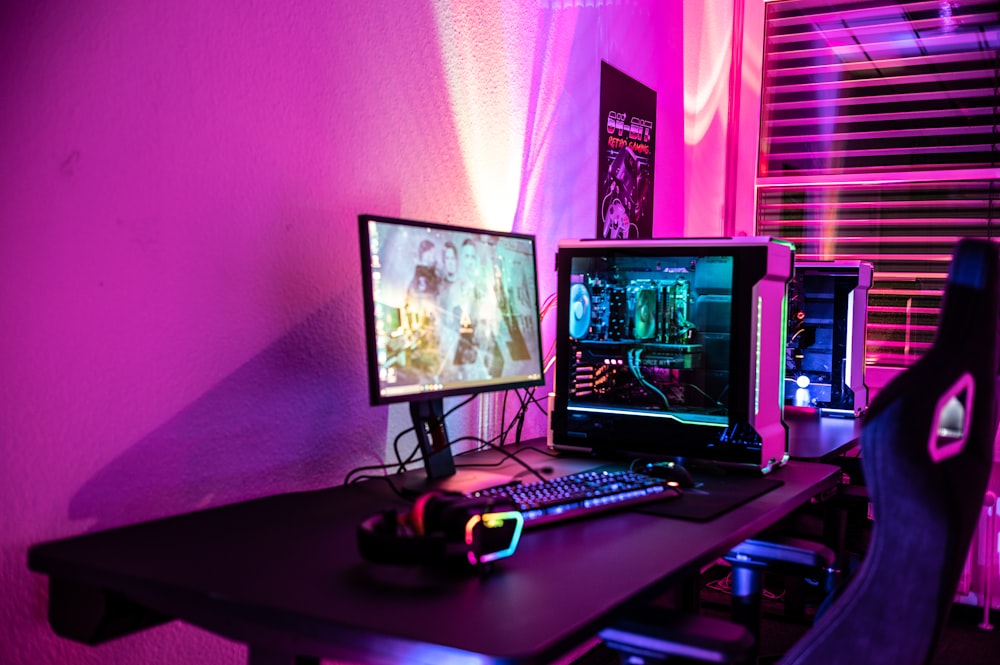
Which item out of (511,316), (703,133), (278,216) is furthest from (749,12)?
(278,216)

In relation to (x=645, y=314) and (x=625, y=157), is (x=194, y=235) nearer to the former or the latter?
(x=645, y=314)

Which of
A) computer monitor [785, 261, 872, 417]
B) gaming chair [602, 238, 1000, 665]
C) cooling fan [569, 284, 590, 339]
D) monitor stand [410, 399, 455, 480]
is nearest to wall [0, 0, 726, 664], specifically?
monitor stand [410, 399, 455, 480]

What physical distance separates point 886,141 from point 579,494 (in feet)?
8.96

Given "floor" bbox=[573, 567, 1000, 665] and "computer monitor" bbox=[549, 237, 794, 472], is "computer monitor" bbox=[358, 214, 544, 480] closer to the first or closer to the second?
"computer monitor" bbox=[549, 237, 794, 472]

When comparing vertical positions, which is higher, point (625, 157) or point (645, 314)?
point (625, 157)

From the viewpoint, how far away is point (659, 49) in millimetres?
3383

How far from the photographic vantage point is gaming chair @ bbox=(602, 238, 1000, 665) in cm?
90

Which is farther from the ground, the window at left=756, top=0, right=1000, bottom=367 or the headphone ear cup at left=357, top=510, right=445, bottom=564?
the window at left=756, top=0, right=1000, bottom=367

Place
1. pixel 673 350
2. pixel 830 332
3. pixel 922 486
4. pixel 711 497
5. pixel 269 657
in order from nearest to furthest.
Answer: pixel 922 486 < pixel 269 657 < pixel 711 497 < pixel 673 350 < pixel 830 332

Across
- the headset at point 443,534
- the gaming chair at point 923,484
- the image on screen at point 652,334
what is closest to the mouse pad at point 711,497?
the image on screen at point 652,334

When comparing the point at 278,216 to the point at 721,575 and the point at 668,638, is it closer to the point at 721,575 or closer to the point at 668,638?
the point at 668,638

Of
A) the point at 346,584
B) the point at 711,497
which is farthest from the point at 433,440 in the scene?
the point at 346,584

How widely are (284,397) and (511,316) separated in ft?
1.59

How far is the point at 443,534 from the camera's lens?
47.0 inches
